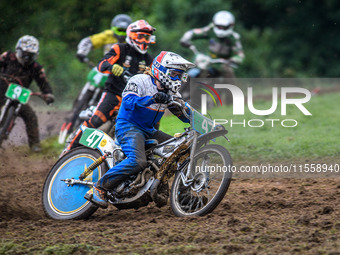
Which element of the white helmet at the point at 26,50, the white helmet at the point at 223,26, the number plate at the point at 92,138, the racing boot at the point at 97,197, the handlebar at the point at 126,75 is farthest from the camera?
the white helmet at the point at 223,26

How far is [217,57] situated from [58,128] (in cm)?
539

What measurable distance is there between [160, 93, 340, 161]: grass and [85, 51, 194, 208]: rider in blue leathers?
102cm

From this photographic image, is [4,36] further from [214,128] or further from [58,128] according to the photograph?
[214,128]

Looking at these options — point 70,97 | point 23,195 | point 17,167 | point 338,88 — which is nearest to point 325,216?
point 23,195

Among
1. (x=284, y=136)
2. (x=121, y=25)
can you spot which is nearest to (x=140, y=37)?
(x=121, y=25)

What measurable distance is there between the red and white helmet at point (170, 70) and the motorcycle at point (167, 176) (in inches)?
9.6

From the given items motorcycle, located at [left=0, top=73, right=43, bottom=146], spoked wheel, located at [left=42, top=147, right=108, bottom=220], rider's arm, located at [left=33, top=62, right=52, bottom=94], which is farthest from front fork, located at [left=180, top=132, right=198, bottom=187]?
rider's arm, located at [left=33, top=62, right=52, bottom=94]

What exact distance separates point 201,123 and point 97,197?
4.82 ft

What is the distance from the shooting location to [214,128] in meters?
7.21

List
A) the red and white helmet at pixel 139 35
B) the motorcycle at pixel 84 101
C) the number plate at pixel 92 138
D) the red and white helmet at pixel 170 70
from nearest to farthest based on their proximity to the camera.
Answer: the red and white helmet at pixel 170 70 < the number plate at pixel 92 138 < the red and white helmet at pixel 139 35 < the motorcycle at pixel 84 101

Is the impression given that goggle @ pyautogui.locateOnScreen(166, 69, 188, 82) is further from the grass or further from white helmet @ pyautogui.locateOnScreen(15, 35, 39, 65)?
white helmet @ pyautogui.locateOnScreen(15, 35, 39, 65)

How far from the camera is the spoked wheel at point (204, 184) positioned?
6797 millimetres

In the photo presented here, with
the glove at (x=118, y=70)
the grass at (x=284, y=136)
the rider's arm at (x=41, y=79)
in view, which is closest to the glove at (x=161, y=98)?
the grass at (x=284, y=136)

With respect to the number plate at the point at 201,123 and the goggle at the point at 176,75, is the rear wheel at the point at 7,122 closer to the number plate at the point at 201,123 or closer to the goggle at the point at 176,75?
the goggle at the point at 176,75
